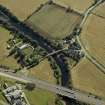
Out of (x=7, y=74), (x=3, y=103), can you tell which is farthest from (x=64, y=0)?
(x=3, y=103)

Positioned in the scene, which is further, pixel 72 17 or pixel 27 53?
pixel 72 17

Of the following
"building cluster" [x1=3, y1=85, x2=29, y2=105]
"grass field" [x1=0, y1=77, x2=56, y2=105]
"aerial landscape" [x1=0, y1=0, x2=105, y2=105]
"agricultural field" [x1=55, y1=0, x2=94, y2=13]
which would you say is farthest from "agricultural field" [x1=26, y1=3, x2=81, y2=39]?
"building cluster" [x1=3, y1=85, x2=29, y2=105]

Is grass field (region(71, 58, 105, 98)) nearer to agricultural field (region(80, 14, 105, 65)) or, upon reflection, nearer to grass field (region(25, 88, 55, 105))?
agricultural field (region(80, 14, 105, 65))

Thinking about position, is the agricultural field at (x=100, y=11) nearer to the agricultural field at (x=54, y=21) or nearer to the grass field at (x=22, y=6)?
the agricultural field at (x=54, y=21)

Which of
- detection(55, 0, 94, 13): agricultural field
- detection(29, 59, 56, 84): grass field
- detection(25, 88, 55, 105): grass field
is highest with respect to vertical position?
detection(55, 0, 94, 13): agricultural field

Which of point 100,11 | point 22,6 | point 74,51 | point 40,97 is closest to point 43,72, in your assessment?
point 40,97

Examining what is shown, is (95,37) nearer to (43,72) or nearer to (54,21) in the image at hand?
(54,21)

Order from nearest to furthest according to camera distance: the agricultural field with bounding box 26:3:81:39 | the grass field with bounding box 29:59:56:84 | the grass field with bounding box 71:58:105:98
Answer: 1. the grass field with bounding box 71:58:105:98
2. the grass field with bounding box 29:59:56:84
3. the agricultural field with bounding box 26:3:81:39

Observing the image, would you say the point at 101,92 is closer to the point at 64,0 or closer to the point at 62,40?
the point at 62,40
